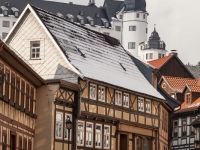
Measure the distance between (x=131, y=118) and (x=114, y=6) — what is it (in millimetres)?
122257

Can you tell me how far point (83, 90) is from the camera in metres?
58.6

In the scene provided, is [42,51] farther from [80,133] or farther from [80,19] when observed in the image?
[80,19]

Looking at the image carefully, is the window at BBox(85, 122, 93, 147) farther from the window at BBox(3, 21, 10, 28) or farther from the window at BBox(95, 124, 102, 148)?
the window at BBox(3, 21, 10, 28)

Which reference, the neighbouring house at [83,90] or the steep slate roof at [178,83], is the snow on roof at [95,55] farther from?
the steep slate roof at [178,83]

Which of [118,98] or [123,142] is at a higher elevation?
[118,98]

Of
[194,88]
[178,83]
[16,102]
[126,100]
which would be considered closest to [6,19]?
[178,83]

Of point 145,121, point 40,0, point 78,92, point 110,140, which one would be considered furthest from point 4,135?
point 40,0

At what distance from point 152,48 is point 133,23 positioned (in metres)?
9.26

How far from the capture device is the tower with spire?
17600cm

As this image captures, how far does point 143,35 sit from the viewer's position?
183 metres

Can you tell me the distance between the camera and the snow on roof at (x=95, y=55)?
60844 mm

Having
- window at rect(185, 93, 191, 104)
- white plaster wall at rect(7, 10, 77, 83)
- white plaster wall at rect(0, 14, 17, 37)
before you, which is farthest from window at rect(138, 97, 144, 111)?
white plaster wall at rect(0, 14, 17, 37)

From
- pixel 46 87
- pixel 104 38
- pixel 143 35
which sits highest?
pixel 143 35

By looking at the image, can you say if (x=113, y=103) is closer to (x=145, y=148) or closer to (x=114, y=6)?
(x=145, y=148)
